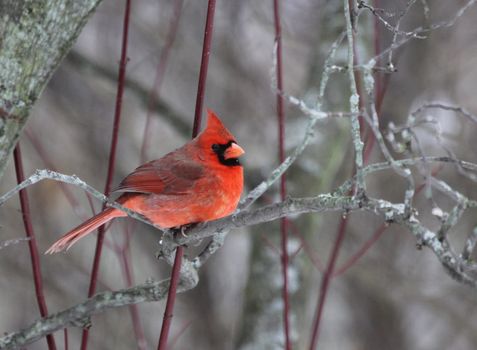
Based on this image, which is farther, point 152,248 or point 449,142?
point 152,248

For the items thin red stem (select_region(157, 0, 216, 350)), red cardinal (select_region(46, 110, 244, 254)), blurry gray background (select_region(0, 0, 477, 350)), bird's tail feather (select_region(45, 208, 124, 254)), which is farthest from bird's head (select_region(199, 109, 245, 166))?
blurry gray background (select_region(0, 0, 477, 350))

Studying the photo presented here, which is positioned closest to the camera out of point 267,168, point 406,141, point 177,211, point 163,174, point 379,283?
point 406,141

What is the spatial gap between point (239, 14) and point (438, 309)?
2.83m

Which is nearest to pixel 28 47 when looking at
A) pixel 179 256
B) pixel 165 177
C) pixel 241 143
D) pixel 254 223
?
pixel 179 256

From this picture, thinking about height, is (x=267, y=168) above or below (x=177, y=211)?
above

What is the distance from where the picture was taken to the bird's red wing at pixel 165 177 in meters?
2.86

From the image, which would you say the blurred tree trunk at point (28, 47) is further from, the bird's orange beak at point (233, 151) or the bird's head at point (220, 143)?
the bird's orange beak at point (233, 151)

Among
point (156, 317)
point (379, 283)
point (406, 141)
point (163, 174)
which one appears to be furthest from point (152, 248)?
point (406, 141)

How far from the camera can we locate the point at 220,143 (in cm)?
282

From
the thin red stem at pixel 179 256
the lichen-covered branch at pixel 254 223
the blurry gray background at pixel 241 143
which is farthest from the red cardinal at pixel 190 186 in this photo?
the blurry gray background at pixel 241 143

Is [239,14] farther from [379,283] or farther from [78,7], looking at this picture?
[78,7]

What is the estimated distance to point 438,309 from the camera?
19.6 feet

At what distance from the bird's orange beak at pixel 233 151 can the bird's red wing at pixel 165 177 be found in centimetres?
12

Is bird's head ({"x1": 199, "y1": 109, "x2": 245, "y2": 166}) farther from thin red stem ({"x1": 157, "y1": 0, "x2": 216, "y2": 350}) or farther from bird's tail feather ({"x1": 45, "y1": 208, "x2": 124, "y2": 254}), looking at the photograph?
thin red stem ({"x1": 157, "y1": 0, "x2": 216, "y2": 350})
